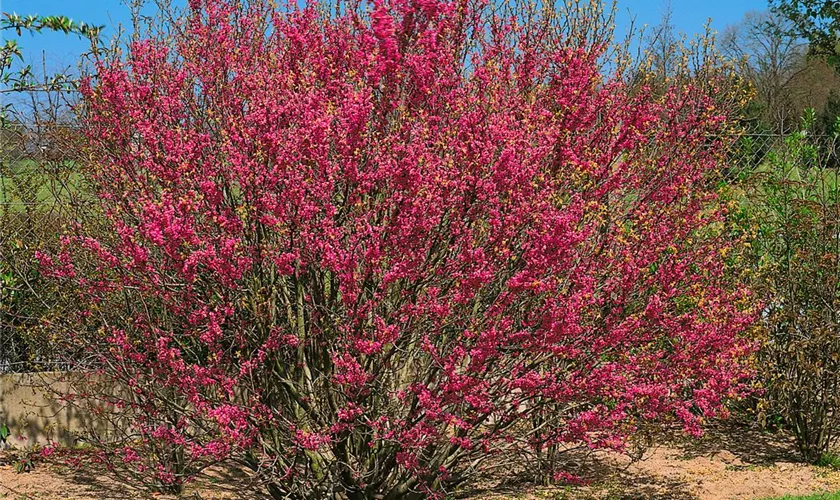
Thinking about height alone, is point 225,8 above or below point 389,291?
above

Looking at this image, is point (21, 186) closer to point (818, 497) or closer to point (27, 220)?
point (27, 220)

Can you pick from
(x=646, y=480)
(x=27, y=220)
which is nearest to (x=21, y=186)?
(x=27, y=220)

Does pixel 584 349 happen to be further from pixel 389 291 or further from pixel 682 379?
pixel 389 291

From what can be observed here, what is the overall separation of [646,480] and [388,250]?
3.76 m

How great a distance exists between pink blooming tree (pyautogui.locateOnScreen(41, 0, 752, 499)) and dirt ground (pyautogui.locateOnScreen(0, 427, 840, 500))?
68 centimetres

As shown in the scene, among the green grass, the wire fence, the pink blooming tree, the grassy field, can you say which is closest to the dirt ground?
Result: the green grass

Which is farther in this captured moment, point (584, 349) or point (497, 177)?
point (584, 349)

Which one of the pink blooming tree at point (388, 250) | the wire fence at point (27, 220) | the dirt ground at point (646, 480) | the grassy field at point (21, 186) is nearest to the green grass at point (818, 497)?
the dirt ground at point (646, 480)

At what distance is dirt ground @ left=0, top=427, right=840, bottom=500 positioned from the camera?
22.1 ft

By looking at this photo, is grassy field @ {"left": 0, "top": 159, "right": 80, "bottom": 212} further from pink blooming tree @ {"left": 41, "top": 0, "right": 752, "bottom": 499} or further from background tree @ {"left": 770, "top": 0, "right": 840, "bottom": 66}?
background tree @ {"left": 770, "top": 0, "right": 840, "bottom": 66}

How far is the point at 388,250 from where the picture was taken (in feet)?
15.5

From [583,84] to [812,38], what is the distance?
62.7ft

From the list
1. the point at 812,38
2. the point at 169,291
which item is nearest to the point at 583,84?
the point at 169,291

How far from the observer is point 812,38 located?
73.0 ft
